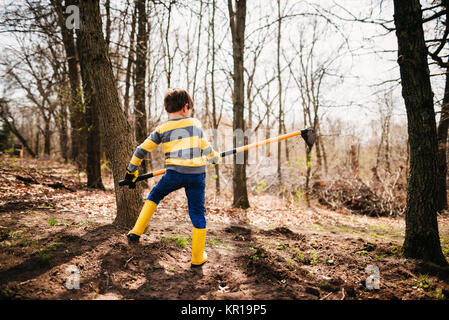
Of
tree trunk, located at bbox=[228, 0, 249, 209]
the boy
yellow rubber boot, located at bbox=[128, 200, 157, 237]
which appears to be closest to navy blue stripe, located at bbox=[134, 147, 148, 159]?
the boy

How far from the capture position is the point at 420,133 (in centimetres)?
331

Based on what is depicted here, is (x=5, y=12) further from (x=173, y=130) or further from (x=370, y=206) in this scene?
(x=370, y=206)

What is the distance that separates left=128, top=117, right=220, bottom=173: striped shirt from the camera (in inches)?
109

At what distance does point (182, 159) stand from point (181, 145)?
164mm

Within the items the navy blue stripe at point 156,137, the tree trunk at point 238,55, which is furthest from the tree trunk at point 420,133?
the tree trunk at point 238,55

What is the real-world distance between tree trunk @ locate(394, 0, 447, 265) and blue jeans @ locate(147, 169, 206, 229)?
2.97 m

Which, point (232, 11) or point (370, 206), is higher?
point (232, 11)

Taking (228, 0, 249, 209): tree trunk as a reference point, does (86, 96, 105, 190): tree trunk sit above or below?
below

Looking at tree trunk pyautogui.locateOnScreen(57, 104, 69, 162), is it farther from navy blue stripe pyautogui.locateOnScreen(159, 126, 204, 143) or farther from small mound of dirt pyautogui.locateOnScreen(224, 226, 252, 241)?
navy blue stripe pyautogui.locateOnScreen(159, 126, 204, 143)

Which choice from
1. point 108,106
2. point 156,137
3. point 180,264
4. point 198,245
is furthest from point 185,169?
point 108,106

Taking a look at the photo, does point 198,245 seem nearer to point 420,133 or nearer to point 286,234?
point 286,234
